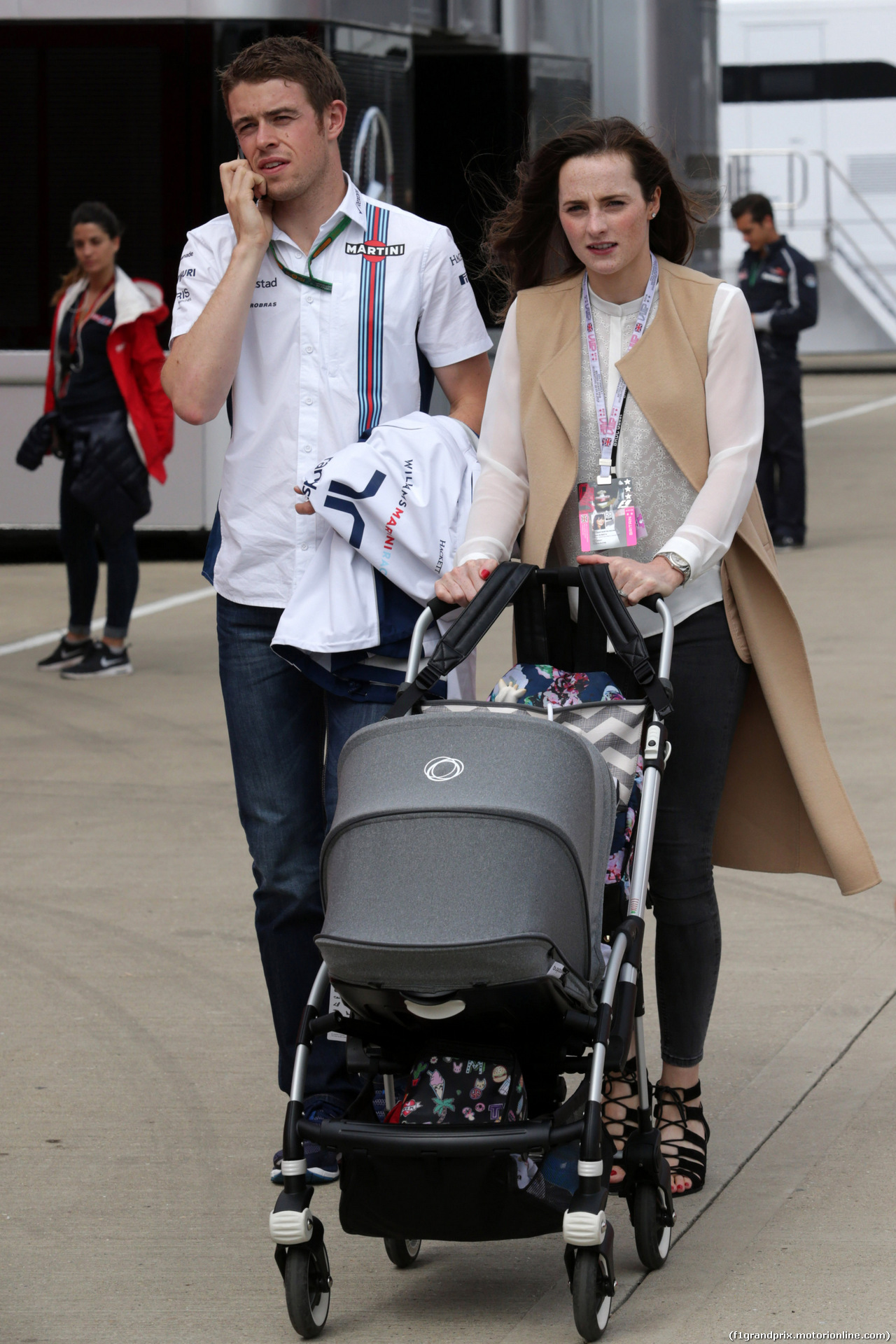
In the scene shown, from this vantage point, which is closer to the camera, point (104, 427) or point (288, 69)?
point (288, 69)

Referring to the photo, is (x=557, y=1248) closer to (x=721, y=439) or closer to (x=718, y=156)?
(x=721, y=439)

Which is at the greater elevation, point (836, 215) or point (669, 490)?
point (836, 215)

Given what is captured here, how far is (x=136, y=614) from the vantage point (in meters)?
11.4

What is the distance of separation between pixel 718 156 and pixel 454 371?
2106 cm

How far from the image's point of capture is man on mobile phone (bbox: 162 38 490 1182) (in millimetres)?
3766

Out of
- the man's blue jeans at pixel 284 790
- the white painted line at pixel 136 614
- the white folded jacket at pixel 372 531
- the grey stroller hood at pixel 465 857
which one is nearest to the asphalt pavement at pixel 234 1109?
the man's blue jeans at pixel 284 790

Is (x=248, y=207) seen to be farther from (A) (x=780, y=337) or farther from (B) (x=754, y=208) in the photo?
(A) (x=780, y=337)

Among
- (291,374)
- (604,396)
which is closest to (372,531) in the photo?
(291,374)

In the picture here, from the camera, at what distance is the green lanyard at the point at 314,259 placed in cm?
385

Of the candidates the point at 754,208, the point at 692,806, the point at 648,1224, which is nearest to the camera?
the point at 648,1224

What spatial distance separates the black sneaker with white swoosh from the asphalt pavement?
1537mm

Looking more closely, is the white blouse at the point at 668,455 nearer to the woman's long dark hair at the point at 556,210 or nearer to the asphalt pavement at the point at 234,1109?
the woman's long dark hair at the point at 556,210

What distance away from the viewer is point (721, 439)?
12.2 ft

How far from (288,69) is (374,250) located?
1.23 ft
